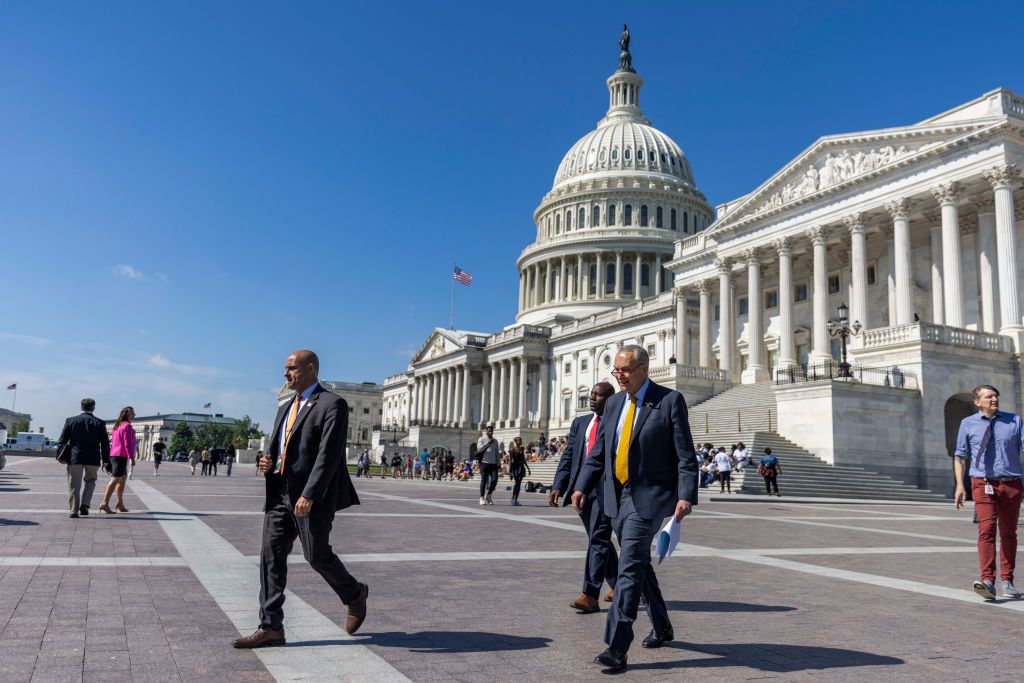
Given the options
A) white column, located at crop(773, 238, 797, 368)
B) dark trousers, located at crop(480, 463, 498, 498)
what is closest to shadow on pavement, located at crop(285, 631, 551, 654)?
dark trousers, located at crop(480, 463, 498, 498)

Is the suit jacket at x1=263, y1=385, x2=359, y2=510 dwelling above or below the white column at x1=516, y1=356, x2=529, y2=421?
below

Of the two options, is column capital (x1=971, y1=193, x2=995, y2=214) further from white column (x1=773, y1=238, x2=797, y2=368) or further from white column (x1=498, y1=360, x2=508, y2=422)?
white column (x1=498, y1=360, x2=508, y2=422)

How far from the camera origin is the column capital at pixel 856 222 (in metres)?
44.7

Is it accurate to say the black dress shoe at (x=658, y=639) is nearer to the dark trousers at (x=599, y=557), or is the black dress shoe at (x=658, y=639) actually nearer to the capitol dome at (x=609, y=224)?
the dark trousers at (x=599, y=557)

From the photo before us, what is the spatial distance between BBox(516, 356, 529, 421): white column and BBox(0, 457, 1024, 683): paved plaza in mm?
72933

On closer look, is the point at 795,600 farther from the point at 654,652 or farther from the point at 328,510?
the point at 328,510

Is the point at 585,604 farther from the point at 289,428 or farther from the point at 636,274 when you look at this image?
the point at 636,274

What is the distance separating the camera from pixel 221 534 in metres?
12.8

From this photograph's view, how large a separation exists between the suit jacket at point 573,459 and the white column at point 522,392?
78123 mm

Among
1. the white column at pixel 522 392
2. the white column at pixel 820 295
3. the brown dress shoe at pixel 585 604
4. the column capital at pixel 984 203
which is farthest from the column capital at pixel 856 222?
the white column at pixel 522 392

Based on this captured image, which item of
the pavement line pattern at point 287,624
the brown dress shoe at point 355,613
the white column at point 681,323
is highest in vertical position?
the white column at point 681,323

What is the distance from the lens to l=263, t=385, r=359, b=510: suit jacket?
19.8 ft

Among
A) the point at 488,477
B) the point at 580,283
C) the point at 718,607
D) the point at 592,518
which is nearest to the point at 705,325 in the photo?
the point at 488,477

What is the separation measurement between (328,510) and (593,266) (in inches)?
3895
